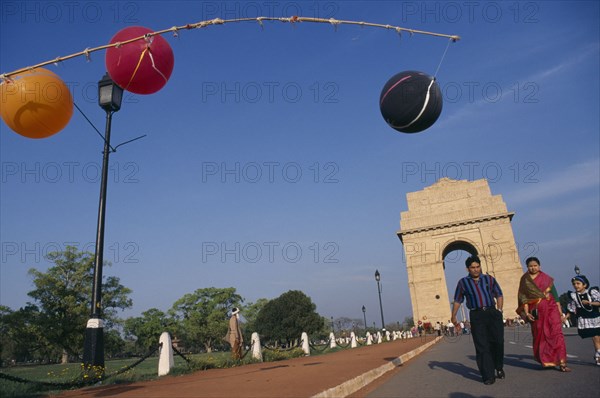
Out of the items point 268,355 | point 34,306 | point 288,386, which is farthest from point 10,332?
point 288,386

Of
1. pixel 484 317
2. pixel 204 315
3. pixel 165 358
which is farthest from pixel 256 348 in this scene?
pixel 204 315

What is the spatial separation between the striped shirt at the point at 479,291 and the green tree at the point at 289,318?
174ft

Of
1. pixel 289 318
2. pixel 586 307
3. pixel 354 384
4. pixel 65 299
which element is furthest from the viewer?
pixel 289 318

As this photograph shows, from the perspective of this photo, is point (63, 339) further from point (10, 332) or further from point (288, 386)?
point (288, 386)

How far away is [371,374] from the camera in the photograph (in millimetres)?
7711

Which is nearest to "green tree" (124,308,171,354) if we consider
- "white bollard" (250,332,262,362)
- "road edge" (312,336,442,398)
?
"white bollard" (250,332,262,362)

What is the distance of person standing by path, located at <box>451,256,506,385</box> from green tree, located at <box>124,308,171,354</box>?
7120cm

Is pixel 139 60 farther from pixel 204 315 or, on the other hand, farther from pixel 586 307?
pixel 204 315

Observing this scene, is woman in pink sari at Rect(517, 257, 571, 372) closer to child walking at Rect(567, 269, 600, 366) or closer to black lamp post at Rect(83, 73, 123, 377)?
child walking at Rect(567, 269, 600, 366)

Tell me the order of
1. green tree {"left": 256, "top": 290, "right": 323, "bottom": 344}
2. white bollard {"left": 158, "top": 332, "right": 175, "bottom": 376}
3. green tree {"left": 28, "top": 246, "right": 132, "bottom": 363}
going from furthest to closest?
green tree {"left": 256, "top": 290, "right": 323, "bottom": 344}, green tree {"left": 28, "top": 246, "right": 132, "bottom": 363}, white bollard {"left": 158, "top": 332, "right": 175, "bottom": 376}

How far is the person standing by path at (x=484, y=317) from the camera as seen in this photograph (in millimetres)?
6395

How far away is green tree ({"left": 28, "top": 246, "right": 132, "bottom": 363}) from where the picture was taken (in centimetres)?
3856

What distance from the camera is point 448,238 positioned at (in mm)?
47219

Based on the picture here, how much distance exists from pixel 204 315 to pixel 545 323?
237 feet
